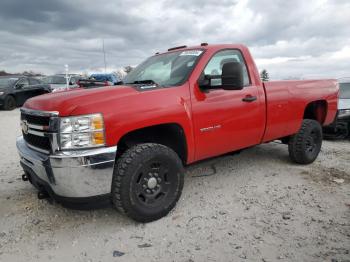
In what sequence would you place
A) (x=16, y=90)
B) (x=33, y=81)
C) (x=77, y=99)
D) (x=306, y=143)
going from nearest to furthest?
(x=77, y=99)
(x=306, y=143)
(x=16, y=90)
(x=33, y=81)

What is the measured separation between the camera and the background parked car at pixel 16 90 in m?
14.7

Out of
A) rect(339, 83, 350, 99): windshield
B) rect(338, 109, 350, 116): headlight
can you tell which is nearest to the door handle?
rect(338, 109, 350, 116): headlight

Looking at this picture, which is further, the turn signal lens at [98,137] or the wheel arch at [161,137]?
the wheel arch at [161,137]

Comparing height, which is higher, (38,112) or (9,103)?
(38,112)

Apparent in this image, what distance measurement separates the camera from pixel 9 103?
14.8 metres

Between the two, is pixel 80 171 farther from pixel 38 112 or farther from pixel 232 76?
pixel 232 76

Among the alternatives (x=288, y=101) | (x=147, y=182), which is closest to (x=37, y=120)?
(x=147, y=182)

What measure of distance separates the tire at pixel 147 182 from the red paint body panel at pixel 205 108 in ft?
0.85

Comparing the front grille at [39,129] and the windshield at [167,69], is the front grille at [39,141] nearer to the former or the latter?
the front grille at [39,129]

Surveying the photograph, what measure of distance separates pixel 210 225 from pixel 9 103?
13508 mm

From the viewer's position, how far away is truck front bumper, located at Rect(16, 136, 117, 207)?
3.14 metres

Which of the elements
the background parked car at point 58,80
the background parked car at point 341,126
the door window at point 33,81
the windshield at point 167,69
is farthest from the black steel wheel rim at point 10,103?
the background parked car at point 341,126

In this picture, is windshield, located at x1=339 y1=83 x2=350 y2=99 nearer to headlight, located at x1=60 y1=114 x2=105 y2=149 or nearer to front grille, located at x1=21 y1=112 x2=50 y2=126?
headlight, located at x1=60 y1=114 x2=105 y2=149

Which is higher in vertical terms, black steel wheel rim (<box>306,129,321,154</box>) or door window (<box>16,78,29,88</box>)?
door window (<box>16,78,29,88</box>)
